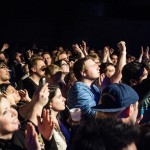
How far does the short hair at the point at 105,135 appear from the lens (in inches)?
74.2

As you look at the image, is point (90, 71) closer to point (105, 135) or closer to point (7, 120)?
point (7, 120)

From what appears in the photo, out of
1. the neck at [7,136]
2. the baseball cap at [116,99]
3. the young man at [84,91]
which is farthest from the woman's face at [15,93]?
the baseball cap at [116,99]

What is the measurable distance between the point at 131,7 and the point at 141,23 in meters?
1.17

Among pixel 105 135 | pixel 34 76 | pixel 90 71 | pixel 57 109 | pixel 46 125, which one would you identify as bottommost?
pixel 34 76

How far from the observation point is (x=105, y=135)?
6.26ft

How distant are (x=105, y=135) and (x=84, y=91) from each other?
223cm

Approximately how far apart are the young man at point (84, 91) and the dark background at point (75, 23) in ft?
43.8

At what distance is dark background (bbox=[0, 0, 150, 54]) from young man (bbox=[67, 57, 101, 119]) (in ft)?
43.8

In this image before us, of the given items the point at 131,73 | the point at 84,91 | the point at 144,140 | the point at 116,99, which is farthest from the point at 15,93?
the point at 144,140

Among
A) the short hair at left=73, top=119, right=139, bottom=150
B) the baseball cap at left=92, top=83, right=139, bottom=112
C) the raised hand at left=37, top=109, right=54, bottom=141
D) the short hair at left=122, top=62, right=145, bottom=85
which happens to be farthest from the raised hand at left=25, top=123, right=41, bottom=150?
the short hair at left=122, top=62, right=145, bottom=85

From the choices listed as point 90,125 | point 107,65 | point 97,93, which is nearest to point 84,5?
point 107,65

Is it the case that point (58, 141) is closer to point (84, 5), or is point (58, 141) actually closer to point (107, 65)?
point (107, 65)

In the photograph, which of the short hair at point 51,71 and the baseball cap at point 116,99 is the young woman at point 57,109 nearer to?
the baseball cap at point 116,99

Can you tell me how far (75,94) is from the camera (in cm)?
412
